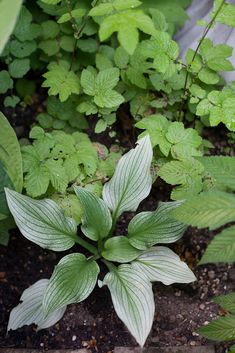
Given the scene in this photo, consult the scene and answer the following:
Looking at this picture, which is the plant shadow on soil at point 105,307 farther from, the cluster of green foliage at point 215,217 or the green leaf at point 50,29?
the green leaf at point 50,29

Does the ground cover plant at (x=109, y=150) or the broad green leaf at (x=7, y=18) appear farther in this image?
the ground cover plant at (x=109, y=150)

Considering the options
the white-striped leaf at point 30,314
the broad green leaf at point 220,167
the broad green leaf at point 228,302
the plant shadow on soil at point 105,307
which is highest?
the broad green leaf at point 220,167

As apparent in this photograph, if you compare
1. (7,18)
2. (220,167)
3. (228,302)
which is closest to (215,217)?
(220,167)

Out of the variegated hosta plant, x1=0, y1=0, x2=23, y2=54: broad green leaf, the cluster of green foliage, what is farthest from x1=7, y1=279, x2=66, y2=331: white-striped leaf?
x1=0, y1=0, x2=23, y2=54: broad green leaf

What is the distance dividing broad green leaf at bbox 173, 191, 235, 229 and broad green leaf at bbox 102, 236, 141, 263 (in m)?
0.37

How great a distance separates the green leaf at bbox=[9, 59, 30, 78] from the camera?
1749mm

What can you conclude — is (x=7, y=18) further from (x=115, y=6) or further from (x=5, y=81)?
(x=5, y=81)

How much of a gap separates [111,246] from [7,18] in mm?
736

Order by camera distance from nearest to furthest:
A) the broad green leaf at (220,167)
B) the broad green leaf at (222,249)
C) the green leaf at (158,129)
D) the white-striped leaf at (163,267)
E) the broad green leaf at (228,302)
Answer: the broad green leaf at (222,249) → the broad green leaf at (220,167) → the broad green leaf at (228,302) → the white-striped leaf at (163,267) → the green leaf at (158,129)

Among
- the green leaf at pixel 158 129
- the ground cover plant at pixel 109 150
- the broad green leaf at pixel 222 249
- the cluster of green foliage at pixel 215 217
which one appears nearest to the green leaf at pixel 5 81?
the ground cover plant at pixel 109 150

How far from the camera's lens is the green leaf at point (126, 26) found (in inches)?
43.1

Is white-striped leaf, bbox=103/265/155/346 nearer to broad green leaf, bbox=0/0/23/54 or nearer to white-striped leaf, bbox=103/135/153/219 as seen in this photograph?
white-striped leaf, bbox=103/135/153/219

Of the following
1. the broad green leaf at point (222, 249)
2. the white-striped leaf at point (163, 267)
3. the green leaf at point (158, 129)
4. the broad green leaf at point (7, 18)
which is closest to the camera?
the broad green leaf at point (7, 18)

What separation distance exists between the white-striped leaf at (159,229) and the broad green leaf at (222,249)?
34cm
